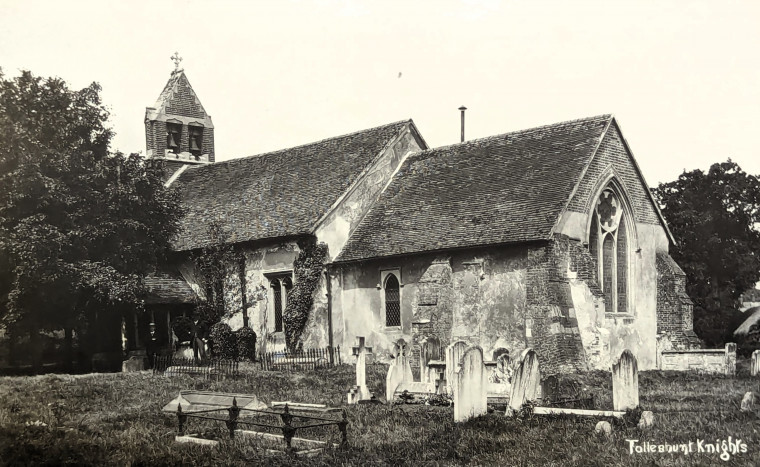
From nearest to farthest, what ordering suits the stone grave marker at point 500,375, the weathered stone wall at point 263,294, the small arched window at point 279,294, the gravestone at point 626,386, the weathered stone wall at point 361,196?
the gravestone at point 626,386 < the stone grave marker at point 500,375 < the weathered stone wall at point 263,294 < the weathered stone wall at point 361,196 < the small arched window at point 279,294

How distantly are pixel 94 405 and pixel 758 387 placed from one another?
52.5ft

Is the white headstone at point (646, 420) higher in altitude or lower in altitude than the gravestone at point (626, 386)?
lower

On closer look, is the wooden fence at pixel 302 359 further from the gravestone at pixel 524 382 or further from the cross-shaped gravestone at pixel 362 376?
the gravestone at pixel 524 382

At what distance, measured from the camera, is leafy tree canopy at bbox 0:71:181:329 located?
24594 millimetres

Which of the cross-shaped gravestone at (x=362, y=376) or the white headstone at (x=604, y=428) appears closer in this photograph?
the white headstone at (x=604, y=428)

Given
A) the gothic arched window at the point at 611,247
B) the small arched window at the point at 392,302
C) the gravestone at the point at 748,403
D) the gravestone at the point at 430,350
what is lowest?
the gravestone at the point at 748,403

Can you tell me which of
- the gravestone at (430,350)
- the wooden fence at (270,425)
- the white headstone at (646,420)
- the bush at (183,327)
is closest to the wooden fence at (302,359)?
the bush at (183,327)

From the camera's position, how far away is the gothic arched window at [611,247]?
28.2 metres

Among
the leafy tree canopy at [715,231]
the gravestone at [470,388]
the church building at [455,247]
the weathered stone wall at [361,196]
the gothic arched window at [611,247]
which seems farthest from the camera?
the leafy tree canopy at [715,231]

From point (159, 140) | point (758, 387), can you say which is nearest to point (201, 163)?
point (159, 140)

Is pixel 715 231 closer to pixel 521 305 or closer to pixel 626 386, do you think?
pixel 521 305

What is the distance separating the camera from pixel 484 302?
1046 inches

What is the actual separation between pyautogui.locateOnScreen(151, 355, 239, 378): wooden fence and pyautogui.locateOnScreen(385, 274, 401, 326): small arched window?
697 cm

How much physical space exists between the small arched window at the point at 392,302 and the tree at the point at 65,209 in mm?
8629
